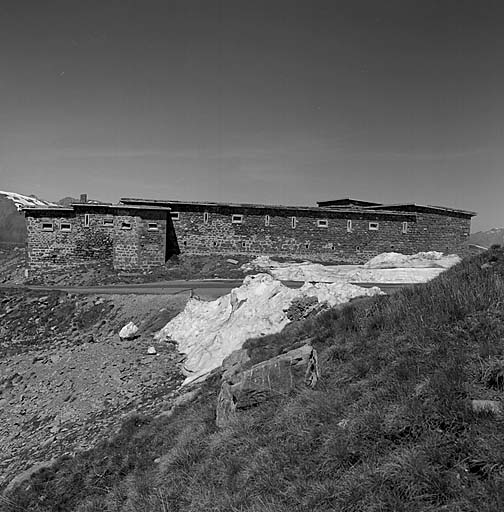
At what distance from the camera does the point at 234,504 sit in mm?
4844

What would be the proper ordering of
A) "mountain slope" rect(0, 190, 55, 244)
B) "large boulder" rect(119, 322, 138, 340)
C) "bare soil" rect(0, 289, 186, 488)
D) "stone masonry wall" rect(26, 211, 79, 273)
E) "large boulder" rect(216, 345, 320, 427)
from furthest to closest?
"mountain slope" rect(0, 190, 55, 244)
"stone masonry wall" rect(26, 211, 79, 273)
"large boulder" rect(119, 322, 138, 340)
"bare soil" rect(0, 289, 186, 488)
"large boulder" rect(216, 345, 320, 427)

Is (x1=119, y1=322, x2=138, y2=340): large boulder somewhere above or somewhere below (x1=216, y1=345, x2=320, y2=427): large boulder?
below

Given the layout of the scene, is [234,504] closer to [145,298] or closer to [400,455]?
[400,455]

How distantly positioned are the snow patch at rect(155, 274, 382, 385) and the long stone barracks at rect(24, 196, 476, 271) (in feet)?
42.9

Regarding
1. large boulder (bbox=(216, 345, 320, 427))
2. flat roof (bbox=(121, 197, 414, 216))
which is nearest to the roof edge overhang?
flat roof (bbox=(121, 197, 414, 216))

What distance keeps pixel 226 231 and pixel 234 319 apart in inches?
699

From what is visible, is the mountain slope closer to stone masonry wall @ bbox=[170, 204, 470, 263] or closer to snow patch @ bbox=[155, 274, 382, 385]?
stone masonry wall @ bbox=[170, 204, 470, 263]

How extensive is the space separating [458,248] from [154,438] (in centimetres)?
3346

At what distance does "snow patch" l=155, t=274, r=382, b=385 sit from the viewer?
1370cm

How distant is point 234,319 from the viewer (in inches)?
595

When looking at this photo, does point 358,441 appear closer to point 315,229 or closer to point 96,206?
point 96,206

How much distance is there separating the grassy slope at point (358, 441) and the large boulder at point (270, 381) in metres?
0.23

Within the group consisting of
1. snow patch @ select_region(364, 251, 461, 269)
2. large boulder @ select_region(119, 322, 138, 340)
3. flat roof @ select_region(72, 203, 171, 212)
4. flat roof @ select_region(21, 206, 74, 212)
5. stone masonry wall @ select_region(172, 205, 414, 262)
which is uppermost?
flat roof @ select_region(72, 203, 171, 212)

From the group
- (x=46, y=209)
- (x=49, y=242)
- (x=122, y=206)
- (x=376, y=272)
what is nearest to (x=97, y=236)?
(x=122, y=206)
